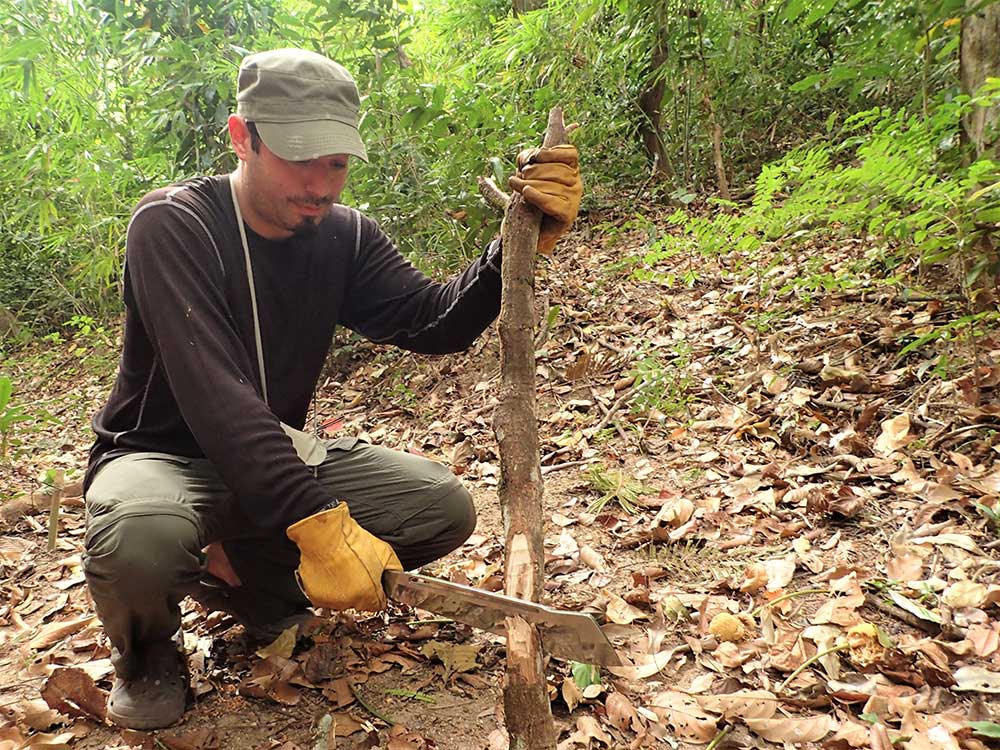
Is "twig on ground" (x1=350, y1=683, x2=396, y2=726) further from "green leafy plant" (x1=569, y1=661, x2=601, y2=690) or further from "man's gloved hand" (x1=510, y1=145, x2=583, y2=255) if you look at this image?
"man's gloved hand" (x1=510, y1=145, x2=583, y2=255)

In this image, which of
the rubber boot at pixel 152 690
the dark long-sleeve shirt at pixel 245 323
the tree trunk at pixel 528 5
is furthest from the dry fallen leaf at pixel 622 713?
the tree trunk at pixel 528 5

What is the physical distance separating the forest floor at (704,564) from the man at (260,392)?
0.92 ft

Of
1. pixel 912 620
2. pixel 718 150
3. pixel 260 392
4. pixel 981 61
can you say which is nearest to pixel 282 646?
pixel 260 392

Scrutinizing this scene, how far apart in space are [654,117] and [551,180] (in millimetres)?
4649

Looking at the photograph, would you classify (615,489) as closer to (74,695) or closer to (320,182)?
(320,182)

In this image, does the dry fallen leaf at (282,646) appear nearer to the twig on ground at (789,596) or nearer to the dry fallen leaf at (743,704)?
the dry fallen leaf at (743,704)

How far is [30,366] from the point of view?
27.1 ft

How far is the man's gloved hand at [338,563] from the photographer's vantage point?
190 cm

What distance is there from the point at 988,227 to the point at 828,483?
47.7 inches

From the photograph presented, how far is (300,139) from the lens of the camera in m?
2.10

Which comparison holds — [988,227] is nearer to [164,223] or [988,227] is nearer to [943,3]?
[943,3]

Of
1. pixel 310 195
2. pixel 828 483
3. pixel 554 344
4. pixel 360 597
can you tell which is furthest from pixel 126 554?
pixel 554 344

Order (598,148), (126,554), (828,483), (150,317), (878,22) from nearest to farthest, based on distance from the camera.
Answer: (126,554) < (150,317) < (828,483) < (878,22) < (598,148)

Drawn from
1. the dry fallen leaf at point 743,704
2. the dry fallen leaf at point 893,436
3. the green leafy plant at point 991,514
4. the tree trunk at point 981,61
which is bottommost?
the dry fallen leaf at point 743,704
